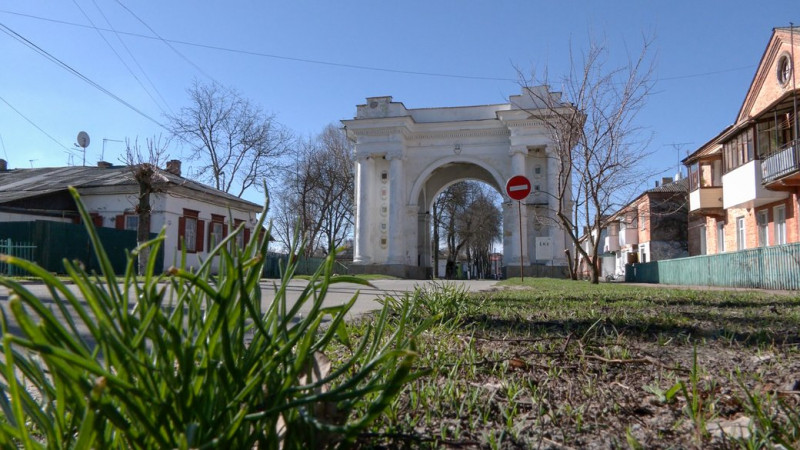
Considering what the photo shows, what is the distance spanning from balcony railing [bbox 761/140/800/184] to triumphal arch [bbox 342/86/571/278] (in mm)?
11127

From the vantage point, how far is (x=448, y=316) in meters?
4.37

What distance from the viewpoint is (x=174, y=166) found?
3403 centimetres

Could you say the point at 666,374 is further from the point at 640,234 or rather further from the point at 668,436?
the point at 640,234

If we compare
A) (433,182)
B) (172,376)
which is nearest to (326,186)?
(433,182)


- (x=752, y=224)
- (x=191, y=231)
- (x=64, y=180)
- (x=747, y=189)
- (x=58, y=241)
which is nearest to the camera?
(x=58, y=241)

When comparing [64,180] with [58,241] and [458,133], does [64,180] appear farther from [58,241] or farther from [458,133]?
[458,133]

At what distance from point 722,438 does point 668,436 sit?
129mm

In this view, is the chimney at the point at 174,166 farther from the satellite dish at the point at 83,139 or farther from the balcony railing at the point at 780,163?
the balcony railing at the point at 780,163

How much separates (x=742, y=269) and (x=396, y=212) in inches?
713

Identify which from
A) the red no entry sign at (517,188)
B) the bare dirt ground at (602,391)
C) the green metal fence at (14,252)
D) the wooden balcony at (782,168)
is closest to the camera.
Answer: the bare dirt ground at (602,391)

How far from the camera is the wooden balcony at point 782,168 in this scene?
18.1 metres

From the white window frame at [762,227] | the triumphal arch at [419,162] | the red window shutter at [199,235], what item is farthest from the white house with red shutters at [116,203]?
the white window frame at [762,227]

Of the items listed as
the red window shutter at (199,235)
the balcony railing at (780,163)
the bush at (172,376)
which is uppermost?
the balcony railing at (780,163)

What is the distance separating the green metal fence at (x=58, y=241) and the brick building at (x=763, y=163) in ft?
69.6
